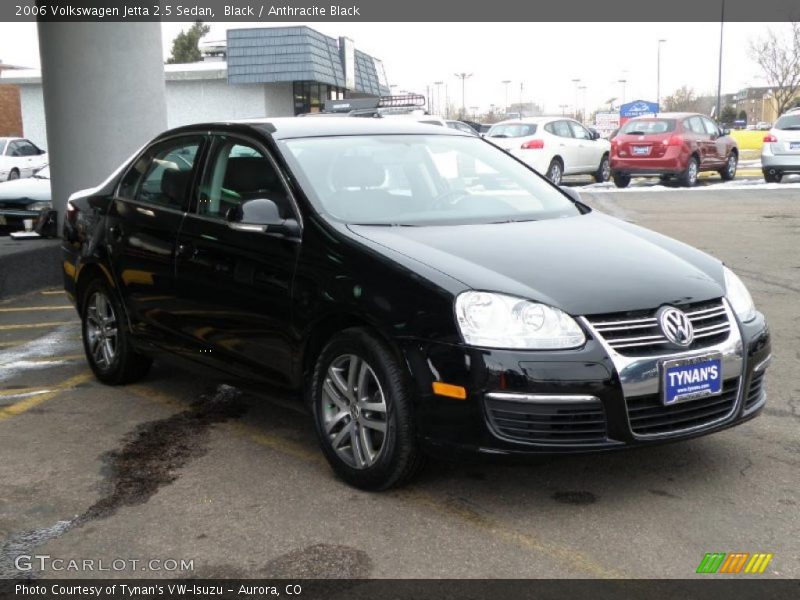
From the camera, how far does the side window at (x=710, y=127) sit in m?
22.8

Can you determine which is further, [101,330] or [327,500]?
[101,330]

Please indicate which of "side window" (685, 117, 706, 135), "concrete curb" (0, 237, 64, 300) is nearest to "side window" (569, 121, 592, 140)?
"side window" (685, 117, 706, 135)

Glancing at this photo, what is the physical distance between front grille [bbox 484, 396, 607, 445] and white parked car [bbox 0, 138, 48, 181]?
25796 mm

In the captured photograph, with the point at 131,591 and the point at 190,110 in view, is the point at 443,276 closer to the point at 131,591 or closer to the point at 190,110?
the point at 131,591

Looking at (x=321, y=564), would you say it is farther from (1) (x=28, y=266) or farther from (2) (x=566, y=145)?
(2) (x=566, y=145)

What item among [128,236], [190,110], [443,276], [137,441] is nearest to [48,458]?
[137,441]

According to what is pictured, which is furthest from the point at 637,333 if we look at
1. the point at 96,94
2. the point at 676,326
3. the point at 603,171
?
the point at 603,171

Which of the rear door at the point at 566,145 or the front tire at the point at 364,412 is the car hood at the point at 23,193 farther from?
the rear door at the point at 566,145

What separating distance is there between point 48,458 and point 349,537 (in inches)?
72.0

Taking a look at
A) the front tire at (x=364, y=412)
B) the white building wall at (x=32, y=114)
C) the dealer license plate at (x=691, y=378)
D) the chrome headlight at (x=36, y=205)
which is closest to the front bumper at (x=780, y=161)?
the chrome headlight at (x=36, y=205)

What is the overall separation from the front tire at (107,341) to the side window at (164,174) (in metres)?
0.63

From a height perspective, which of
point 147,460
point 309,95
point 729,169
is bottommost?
point 147,460

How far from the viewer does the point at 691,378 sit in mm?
3965

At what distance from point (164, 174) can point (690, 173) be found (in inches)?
703
